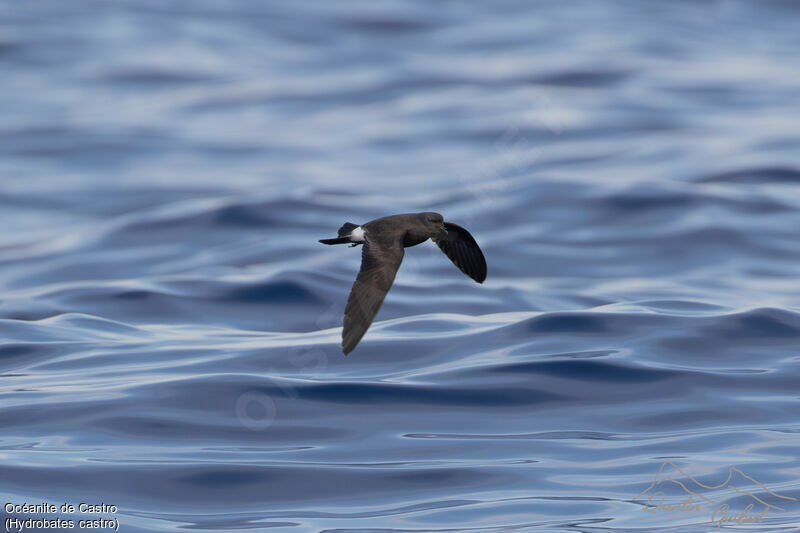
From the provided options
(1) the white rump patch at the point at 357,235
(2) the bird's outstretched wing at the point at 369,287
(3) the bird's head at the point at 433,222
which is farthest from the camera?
(3) the bird's head at the point at 433,222

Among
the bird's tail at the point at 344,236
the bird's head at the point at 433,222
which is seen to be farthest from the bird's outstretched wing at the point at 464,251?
the bird's tail at the point at 344,236

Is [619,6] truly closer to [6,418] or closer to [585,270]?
[585,270]

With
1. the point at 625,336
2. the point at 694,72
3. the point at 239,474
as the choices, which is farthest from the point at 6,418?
the point at 694,72

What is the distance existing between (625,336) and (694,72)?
24561mm

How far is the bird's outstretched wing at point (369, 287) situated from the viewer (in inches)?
210

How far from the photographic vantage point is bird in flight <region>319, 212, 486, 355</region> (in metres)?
5.46

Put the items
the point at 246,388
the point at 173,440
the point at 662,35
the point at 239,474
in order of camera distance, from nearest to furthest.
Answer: the point at 239,474
the point at 173,440
the point at 246,388
the point at 662,35

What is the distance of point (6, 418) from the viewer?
9.06 metres

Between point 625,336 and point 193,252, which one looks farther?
point 193,252
